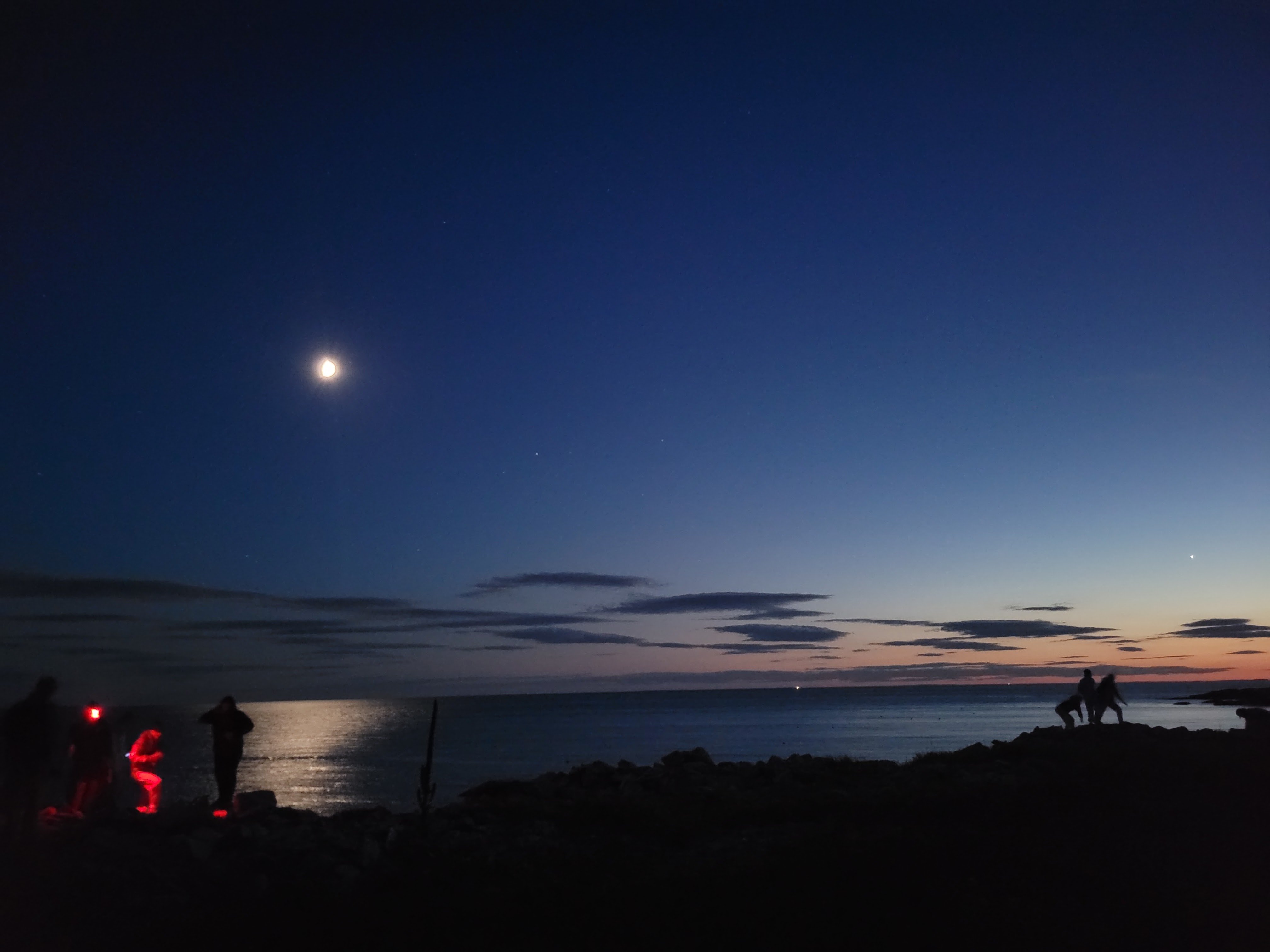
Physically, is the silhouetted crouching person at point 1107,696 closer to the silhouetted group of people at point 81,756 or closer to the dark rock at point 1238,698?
the silhouetted group of people at point 81,756

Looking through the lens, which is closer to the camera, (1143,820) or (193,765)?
(1143,820)

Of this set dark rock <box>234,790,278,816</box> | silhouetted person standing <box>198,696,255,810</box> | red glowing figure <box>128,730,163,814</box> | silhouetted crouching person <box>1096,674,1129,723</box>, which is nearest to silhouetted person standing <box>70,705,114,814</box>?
red glowing figure <box>128,730,163,814</box>

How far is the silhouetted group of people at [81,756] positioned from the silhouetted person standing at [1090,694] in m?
22.9

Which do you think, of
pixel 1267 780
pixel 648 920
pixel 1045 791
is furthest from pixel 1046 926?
pixel 1267 780

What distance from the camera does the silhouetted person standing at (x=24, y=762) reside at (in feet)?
41.3

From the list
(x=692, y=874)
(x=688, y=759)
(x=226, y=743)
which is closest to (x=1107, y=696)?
(x=688, y=759)

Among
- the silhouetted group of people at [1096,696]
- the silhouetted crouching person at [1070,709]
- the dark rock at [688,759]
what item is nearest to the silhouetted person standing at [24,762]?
the dark rock at [688,759]

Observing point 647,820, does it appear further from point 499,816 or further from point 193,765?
point 193,765

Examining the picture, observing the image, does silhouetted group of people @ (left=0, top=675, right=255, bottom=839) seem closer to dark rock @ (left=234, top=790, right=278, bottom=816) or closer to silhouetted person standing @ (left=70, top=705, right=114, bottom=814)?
silhouetted person standing @ (left=70, top=705, right=114, bottom=814)

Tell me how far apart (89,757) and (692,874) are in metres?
10.2

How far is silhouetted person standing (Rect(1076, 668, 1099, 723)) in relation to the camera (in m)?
26.6

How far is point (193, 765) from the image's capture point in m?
73.2

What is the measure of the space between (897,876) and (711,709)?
18091 cm

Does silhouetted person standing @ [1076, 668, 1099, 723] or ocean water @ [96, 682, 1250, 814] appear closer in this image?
silhouetted person standing @ [1076, 668, 1099, 723]
